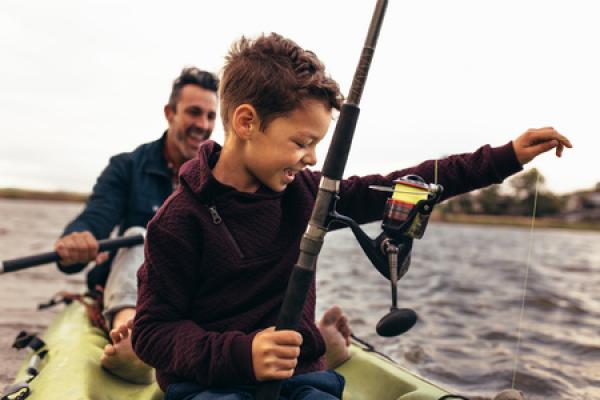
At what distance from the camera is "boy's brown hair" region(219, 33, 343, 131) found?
7.26 ft

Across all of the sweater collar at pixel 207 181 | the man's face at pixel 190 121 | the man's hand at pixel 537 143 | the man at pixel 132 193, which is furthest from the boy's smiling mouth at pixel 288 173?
the man's face at pixel 190 121

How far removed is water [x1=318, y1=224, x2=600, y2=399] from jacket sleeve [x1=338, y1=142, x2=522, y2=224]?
261cm

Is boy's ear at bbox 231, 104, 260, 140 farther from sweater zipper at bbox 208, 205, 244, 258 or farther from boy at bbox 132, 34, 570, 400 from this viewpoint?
sweater zipper at bbox 208, 205, 244, 258

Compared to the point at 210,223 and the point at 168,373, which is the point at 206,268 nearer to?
the point at 210,223

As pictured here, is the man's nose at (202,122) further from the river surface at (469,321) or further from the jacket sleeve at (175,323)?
the jacket sleeve at (175,323)

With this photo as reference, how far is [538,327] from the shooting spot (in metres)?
8.02

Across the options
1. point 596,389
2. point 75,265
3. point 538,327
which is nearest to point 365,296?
point 538,327

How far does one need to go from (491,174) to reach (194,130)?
3.34 metres

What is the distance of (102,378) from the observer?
10.5ft

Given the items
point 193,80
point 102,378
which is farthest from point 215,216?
point 193,80

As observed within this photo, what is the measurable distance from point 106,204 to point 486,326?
529 cm

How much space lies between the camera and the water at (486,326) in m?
5.26

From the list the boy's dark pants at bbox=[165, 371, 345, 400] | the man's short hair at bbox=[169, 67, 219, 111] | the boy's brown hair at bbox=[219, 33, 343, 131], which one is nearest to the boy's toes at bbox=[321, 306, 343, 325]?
the boy's dark pants at bbox=[165, 371, 345, 400]

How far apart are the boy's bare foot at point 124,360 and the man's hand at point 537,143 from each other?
202 cm
